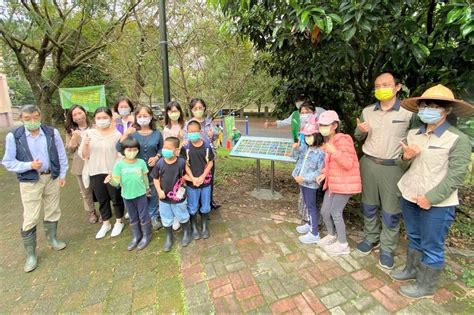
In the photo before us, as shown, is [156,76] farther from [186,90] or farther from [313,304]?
[313,304]

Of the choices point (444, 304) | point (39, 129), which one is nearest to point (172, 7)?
point (39, 129)

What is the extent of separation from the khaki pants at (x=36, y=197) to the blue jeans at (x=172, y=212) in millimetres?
1377

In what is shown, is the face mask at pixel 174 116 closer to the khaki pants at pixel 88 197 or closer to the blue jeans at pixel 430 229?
the khaki pants at pixel 88 197

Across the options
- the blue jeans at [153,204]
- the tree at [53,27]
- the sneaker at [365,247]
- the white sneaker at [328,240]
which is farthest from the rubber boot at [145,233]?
the tree at [53,27]

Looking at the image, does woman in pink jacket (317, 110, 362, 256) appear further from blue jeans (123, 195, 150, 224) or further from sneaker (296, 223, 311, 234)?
blue jeans (123, 195, 150, 224)

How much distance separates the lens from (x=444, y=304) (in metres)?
2.31

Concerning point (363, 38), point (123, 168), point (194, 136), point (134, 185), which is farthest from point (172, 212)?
point (363, 38)

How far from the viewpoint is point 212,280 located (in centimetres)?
271

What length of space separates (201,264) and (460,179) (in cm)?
254

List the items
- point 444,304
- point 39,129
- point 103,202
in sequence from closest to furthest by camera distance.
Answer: point 444,304 → point 39,129 → point 103,202

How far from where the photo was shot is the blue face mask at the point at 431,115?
2.22 m

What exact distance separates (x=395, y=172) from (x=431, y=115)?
681 mm

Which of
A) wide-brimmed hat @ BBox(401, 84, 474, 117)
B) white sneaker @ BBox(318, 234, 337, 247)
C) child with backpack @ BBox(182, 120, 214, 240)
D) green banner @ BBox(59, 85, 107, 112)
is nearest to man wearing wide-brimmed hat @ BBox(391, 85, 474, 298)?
wide-brimmed hat @ BBox(401, 84, 474, 117)

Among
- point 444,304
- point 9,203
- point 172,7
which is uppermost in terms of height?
point 172,7
